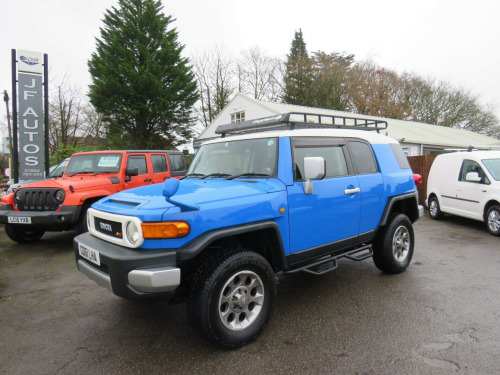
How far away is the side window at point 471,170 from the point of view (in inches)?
294

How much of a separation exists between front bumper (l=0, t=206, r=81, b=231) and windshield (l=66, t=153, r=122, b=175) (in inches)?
50.3

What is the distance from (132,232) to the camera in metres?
2.55

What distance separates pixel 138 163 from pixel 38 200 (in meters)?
2.11

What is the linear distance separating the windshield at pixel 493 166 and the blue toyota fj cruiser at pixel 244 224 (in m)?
4.69

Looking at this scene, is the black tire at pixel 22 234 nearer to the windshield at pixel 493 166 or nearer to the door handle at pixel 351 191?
the door handle at pixel 351 191

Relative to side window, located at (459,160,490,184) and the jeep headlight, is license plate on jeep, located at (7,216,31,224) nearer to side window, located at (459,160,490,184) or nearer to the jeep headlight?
the jeep headlight

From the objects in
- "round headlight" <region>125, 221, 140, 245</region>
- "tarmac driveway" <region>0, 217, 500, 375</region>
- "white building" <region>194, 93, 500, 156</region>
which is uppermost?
"white building" <region>194, 93, 500, 156</region>

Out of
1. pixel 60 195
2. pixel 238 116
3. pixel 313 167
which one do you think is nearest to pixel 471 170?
pixel 313 167

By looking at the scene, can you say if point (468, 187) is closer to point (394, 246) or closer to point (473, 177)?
point (473, 177)

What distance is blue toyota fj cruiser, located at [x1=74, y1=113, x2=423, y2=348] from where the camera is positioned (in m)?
2.47

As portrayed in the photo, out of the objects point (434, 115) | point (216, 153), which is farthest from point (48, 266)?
point (434, 115)

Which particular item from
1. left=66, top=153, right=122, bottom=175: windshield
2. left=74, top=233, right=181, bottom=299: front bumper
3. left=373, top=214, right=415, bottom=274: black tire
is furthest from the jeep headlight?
left=373, top=214, right=415, bottom=274: black tire

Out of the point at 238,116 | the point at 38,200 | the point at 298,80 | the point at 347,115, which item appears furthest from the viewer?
the point at 298,80

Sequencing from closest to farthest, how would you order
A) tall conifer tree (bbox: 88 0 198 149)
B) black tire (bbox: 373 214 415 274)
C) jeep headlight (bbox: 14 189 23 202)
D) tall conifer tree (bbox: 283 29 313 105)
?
black tire (bbox: 373 214 415 274) → jeep headlight (bbox: 14 189 23 202) → tall conifer tree (bbox: 88 0 198 149) → tall conifer tree (bbox: 283 29 313 105)
